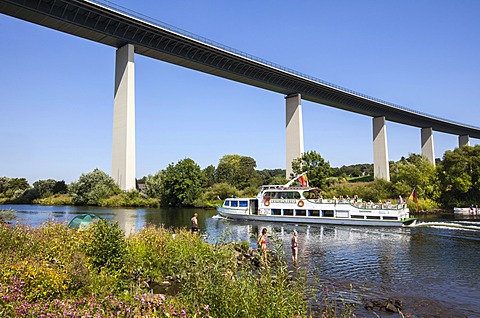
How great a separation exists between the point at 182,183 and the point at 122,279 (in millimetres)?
59359

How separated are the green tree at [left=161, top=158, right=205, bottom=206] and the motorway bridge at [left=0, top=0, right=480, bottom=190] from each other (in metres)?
7.20

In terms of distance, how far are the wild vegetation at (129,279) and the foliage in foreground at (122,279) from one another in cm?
2

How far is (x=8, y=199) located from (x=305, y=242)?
8245 centimetres

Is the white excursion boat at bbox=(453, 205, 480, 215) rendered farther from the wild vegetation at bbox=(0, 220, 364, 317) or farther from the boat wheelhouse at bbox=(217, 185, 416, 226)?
the wild vegetation at bbox=(0, 220, 364, 317)

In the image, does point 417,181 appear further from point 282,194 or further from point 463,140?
point 463,140

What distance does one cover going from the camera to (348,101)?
297 ft

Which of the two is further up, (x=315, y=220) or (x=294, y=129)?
(x=294, y=129)

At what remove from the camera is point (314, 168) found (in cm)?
6719

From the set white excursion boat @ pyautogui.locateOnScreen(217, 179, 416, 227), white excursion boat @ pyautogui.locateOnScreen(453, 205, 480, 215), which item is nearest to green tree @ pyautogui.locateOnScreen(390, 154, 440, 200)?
white excursion boat @ pyautogui.locateOnScreen(453, 205, 480, 215)

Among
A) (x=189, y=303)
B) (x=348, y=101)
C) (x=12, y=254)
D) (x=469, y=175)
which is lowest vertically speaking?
(x=189, y=303)

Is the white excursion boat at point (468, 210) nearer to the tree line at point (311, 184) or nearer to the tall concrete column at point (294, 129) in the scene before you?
the tree line at point (311, 184)

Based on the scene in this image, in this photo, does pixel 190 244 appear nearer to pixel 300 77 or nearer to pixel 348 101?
pixel 300 77

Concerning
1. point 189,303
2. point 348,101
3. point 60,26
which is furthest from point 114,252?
point 348,101

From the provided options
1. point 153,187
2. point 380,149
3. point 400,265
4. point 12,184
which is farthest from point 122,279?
point 12,184
